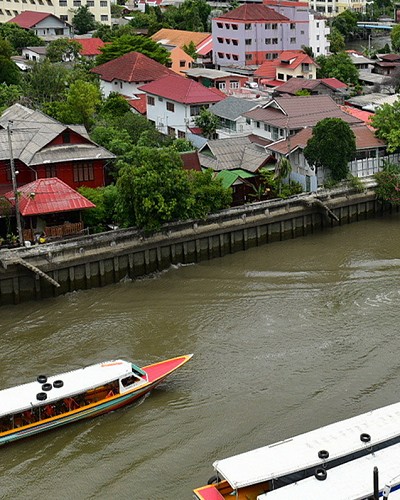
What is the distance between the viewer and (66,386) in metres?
26.7

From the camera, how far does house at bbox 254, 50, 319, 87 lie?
71938 millimetres

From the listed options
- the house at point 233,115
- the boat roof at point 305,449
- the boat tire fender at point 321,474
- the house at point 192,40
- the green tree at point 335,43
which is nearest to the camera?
the boat tire fender at point 321,474

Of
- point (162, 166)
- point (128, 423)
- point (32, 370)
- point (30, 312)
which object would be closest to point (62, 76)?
point (162, 166)

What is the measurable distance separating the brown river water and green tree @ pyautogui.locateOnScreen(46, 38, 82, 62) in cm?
4678

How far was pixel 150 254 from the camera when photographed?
39938 millimetres

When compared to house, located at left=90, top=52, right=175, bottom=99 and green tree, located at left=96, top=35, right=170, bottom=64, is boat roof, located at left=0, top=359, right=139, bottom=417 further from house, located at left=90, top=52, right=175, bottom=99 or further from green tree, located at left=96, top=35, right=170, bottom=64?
green tree, located at left=96, top=35, right=170, bottom=64

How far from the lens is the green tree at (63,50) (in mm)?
81750

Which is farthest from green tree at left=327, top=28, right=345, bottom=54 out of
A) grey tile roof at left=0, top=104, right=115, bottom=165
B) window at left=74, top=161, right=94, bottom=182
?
window at left=74, top=161, right=94, bottom=182

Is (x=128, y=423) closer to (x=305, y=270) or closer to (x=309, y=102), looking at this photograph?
(x=305, y=270)

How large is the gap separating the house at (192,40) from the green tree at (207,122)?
32563 mm

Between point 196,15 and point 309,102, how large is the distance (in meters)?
59.8

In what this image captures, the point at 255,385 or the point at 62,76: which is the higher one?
the point at 62,76

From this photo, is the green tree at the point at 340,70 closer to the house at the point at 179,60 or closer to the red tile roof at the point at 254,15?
the red tile roof at the point at 254,15

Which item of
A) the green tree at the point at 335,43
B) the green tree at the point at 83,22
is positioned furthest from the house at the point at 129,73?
the green tree at the point at 83,22
